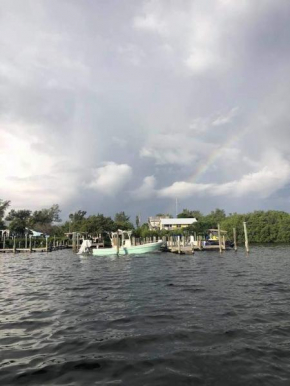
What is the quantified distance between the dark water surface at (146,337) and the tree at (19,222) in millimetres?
74707

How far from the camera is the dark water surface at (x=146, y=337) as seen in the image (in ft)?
23.2

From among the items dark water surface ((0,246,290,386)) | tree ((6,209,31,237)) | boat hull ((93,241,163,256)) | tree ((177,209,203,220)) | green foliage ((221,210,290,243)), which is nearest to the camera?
dark water surface ((0,246,290,386))

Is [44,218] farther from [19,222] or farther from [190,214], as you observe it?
[190,214]

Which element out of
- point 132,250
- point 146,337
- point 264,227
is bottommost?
point 146,337

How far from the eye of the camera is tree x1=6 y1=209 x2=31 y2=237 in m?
87.2

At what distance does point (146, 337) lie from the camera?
9.53m

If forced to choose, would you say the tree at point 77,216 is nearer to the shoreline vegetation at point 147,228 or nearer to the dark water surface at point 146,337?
the shoreline vegetation at point 147,228

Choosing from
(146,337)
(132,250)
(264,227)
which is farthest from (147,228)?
(146,337)

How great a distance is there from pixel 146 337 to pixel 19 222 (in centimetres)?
8597

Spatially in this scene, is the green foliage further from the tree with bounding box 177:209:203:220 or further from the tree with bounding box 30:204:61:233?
the tree with bounding box 30:204:61:233

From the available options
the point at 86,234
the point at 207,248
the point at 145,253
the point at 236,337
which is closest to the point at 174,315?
the point at 236,337

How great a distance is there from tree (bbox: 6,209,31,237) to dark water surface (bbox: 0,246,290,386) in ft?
245

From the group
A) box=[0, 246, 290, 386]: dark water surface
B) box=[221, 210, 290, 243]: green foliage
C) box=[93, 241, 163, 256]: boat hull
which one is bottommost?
box=[0, 246, 290, 386]: dark water surface

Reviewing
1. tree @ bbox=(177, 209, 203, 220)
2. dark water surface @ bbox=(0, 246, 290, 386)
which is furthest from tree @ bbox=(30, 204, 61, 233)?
dark water surface @ bbox=(0, 246, 290, 386)
